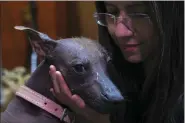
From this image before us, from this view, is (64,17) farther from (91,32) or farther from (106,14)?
(106,14)

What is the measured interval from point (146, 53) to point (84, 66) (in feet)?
0.62

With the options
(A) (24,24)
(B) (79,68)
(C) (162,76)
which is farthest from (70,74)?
(A) (24,24)

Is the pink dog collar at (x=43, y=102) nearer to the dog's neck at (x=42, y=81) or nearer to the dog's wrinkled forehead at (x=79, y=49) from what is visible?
the dog's neck at (x=42, y=81)

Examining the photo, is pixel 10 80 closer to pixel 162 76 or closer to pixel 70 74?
pixel 70 74

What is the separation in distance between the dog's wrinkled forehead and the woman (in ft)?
0.20

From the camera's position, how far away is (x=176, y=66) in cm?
92

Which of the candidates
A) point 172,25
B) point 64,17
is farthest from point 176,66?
point 64,17

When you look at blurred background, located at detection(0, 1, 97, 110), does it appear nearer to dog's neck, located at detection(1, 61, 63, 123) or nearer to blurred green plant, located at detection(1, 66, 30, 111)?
blurred green plant, located at detection(1, 66, 30, 111)

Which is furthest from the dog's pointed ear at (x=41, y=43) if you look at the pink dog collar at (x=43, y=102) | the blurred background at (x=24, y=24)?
the blurred background at (x=24, y=24)

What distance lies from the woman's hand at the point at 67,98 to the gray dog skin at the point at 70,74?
0.02m

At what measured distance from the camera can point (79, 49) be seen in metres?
0.99

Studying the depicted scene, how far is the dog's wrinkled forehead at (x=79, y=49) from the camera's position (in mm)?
981

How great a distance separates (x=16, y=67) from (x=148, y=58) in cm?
97

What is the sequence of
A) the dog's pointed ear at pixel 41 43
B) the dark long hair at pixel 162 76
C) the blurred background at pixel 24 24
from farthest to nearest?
the blurred background at pixel 24 24 < the dog's pointed ear at pixel 41 43 < the dark long hair at pixel 162 76
